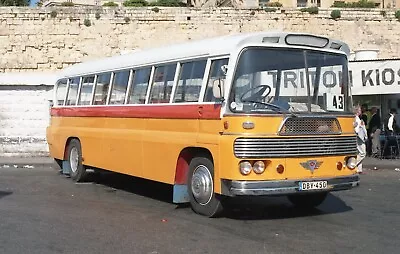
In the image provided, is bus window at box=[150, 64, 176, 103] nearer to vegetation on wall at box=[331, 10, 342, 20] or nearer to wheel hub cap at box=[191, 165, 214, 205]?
wheel hub cap at box=[191, 165, 214, 205]

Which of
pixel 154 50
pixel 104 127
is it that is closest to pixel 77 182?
pixel 104 127

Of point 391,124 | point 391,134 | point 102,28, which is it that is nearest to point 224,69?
point 391,124

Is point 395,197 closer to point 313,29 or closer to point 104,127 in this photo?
point 104,127

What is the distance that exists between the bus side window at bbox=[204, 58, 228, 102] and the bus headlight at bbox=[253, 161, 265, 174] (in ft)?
3.62

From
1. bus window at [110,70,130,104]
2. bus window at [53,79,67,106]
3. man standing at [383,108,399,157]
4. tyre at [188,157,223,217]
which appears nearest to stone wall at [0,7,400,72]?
man standing at [383,108,399,157]

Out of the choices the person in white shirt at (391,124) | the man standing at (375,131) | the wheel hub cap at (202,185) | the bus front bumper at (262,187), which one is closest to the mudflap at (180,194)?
the wheel hub cap at (202,185)

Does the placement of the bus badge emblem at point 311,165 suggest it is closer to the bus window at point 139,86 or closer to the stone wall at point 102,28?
the bus window at point 139,86

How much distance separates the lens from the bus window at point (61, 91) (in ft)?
46.7

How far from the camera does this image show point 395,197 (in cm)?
1116

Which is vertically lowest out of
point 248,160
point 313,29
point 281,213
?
point 281,213

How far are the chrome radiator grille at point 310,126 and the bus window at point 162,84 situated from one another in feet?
7.34

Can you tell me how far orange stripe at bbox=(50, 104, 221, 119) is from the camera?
8564 mm

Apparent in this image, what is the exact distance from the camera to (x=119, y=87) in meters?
11.3

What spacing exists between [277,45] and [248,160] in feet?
5.60
